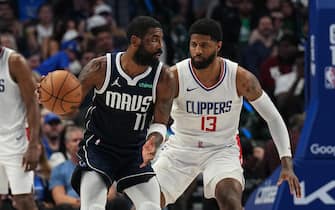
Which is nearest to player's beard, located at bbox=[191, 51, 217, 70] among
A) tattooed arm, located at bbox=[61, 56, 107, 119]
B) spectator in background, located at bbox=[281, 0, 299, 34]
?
tattooed arm, located at bbox=[61, 56, 107, 119]

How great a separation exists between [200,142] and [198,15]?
8165mm

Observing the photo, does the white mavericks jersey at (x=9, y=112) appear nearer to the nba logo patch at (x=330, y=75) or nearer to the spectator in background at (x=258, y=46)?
the nba logo patch at (x=330, y=75)

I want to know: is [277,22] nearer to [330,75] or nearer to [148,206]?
[330,75]

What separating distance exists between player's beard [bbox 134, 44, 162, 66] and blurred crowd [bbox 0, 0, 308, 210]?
2.77 metres

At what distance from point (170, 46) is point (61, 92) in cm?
729

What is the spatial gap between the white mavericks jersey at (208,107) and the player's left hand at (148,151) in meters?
1.20

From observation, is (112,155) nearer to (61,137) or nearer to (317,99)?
(317,99)

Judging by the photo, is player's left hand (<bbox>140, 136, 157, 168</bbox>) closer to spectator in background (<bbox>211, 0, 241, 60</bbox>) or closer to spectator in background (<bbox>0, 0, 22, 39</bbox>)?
spectator in background (<bbox>0, 0, 22, 39</bbox>)

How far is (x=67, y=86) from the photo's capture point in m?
9.29

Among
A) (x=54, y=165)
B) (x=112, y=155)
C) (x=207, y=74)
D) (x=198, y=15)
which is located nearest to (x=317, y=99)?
(x=207, y=74)

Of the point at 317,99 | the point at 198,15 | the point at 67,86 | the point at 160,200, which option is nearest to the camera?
the point at 67,86

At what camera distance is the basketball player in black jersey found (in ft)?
31.0

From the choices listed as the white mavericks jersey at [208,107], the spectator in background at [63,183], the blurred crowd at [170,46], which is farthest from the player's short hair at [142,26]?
the spectator in background at [63,183]

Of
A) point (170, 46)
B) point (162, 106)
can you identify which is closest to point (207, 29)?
point (162, 106)
